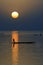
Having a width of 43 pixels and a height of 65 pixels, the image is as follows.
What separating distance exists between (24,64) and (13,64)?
1.78 feet

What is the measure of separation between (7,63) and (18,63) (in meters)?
0.60

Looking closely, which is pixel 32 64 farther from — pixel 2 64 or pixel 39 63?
pixel 2 64

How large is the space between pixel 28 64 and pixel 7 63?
→ 1.26m

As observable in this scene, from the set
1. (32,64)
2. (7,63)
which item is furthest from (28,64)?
(7,63)

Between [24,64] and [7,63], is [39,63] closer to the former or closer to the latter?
[24,64]

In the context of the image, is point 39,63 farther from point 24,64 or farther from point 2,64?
point 2,64

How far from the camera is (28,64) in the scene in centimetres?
1334

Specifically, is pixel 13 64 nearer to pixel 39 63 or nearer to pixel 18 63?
pixel 18 63

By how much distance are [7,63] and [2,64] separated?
0.58 m

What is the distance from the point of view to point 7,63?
46.0ft

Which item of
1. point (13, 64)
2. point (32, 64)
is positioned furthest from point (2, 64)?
point (32, 64)

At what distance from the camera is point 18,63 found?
13836mm

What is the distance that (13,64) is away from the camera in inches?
529

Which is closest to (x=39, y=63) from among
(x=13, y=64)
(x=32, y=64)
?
(x=32, y=64)
